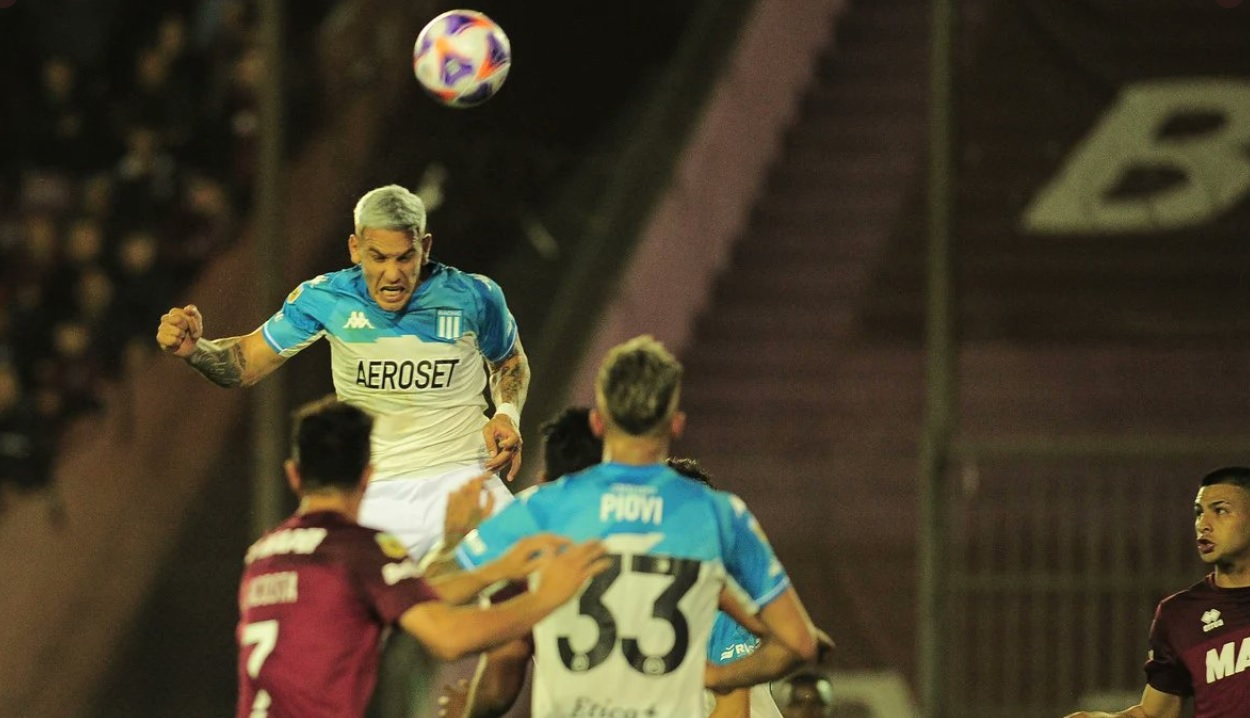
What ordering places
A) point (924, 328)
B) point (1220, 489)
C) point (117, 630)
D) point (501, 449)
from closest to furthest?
point (1220, 489) < point (501, 449) < point (117, 630) < point (924, 328)

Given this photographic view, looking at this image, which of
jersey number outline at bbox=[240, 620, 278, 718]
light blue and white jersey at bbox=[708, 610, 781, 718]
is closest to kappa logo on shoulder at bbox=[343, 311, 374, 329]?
light blue and white jersey at bbox=[708, 610, 781, 718]

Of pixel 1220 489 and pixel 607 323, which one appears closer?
pixel 1220 489

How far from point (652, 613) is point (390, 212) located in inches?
76.5

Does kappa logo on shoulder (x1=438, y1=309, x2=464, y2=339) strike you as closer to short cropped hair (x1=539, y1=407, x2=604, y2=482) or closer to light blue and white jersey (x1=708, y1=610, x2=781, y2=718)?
short cropped hair (x1=539, y1=407, x2=604, y2=482)

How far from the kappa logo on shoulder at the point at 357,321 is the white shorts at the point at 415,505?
54cm

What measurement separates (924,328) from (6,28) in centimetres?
691

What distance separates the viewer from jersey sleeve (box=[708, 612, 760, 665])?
23.0 feet

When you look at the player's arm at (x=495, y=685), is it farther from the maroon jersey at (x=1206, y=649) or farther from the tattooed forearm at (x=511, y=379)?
the maroon jersey at (x=1206, y=649)

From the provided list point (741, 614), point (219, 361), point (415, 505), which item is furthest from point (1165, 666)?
point (219, 361)

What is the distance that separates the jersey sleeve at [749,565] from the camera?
5.69m

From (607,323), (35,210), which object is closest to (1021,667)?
(607,323)

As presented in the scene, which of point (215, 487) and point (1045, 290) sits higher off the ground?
point (1045, 290)

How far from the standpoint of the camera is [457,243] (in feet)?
43.1

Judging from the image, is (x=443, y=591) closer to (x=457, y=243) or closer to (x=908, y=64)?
(x=457, y=243)
